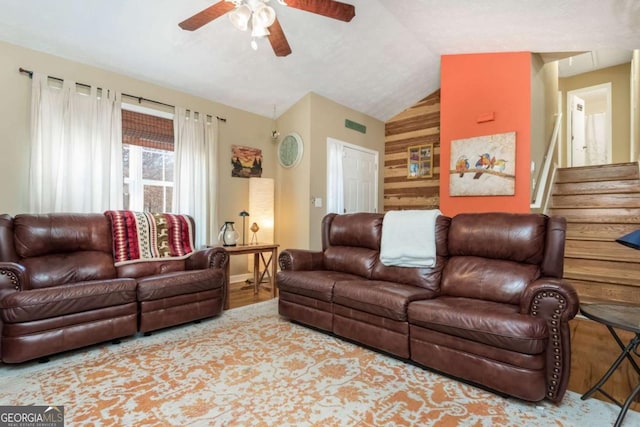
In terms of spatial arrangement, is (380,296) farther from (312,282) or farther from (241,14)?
(241,14)

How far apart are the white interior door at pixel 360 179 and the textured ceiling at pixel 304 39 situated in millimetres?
1079

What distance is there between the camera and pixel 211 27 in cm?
328

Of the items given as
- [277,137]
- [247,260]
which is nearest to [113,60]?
[277,137]

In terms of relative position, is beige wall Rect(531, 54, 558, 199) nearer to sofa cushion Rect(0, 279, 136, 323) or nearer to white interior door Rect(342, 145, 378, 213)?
white interior door Rect(342, 145, 378, 213)

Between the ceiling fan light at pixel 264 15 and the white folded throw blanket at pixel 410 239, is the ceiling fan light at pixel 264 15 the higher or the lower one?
the higher one

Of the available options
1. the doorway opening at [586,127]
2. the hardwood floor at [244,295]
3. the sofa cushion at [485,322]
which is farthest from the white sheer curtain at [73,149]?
the doorway opening at [586,127]

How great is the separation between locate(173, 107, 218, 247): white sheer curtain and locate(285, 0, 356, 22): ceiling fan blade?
2300mm

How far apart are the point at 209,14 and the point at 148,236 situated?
213 cm

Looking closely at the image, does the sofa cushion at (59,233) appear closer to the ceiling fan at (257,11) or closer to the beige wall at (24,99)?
the beige wall at (24,99)

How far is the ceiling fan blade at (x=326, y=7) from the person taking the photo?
2.26m

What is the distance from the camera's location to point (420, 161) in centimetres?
563

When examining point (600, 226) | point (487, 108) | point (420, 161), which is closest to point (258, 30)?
point (487, 108)

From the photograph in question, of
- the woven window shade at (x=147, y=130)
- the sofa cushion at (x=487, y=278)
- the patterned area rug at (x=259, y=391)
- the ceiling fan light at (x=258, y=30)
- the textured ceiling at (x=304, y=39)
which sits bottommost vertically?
the patterned area rug at (x=259, y=391)

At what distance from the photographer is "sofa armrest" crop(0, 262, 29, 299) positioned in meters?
2.14
